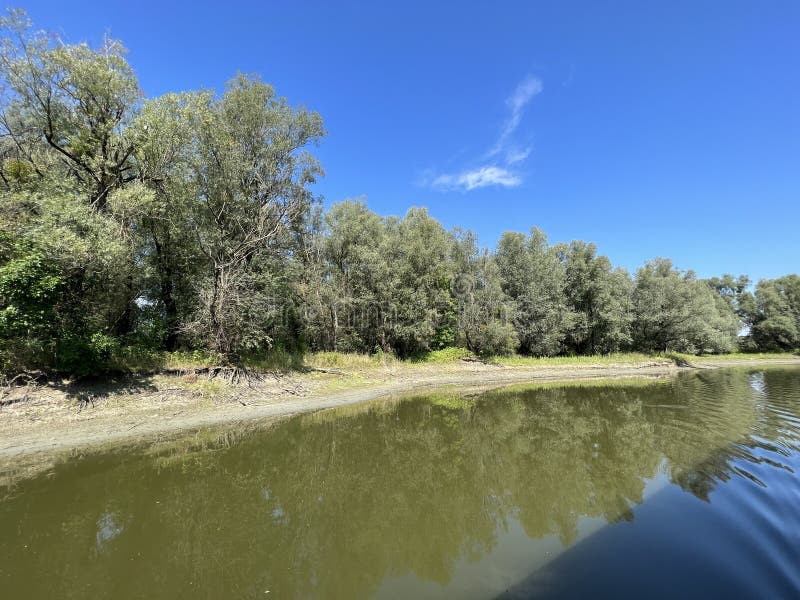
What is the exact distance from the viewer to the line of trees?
13.3 meters

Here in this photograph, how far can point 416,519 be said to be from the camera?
6852mm

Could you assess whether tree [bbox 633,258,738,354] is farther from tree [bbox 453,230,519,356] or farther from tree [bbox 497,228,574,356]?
tree [bbox 453,230,519,356]

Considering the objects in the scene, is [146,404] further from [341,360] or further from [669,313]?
[669,313]

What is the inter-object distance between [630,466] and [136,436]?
15293 mm

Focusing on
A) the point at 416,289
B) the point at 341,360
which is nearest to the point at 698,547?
the point at 341,360

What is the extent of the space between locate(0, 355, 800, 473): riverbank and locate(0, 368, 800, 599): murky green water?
2291 mm

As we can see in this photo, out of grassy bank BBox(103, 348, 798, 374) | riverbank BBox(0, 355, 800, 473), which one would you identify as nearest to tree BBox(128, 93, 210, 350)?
grassy bank BBox(103, 348, 798, 374)

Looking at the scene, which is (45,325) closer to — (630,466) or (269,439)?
(269,439)

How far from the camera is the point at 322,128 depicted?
22688 millimetres

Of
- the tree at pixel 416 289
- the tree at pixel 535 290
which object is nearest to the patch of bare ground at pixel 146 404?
the tree at pixel 416 289

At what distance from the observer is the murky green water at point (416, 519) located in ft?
16.4

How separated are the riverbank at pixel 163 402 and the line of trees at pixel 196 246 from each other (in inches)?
59.4

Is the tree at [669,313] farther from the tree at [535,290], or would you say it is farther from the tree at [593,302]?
the tree at [535,290]

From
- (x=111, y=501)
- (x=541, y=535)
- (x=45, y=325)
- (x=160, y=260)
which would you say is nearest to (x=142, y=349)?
(x=45, y=325)
